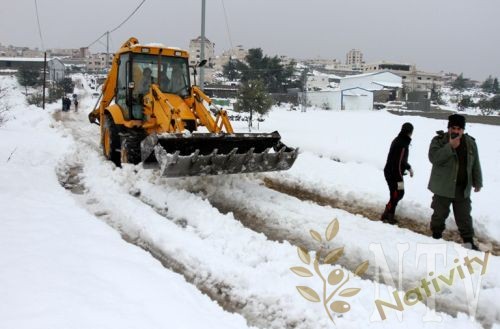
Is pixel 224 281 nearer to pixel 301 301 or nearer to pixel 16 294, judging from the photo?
pixel 301 301

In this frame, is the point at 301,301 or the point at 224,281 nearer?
the point at 301,301

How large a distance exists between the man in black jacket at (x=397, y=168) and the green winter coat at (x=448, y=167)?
0.96 meters

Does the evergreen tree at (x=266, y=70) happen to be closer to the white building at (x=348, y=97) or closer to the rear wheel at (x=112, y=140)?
the white building at (x=348, y=97)

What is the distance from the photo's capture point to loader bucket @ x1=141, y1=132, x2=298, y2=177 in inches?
265

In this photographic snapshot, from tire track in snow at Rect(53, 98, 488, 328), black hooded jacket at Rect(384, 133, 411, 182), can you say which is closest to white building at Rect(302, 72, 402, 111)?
black hooded jacket at Rect(384, 133, 411, 182)

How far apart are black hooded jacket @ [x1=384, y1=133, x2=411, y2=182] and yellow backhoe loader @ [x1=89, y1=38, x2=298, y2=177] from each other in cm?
176

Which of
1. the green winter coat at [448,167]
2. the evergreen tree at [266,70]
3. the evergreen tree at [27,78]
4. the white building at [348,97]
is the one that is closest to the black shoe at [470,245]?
the green winter coat at [448,167]

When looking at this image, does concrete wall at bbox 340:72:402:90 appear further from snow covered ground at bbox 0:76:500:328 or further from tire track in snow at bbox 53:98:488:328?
tire track in snow at bbox 53:98:488:328

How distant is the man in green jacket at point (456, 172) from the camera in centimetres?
537

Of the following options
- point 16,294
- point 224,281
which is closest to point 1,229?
Result: point 16,294

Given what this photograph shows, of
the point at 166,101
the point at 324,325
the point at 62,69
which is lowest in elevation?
the point at 324,325

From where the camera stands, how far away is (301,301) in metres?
3.88

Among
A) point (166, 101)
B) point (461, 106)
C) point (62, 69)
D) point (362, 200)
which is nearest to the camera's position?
point (362, 200)

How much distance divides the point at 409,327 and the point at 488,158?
11.7 meters
